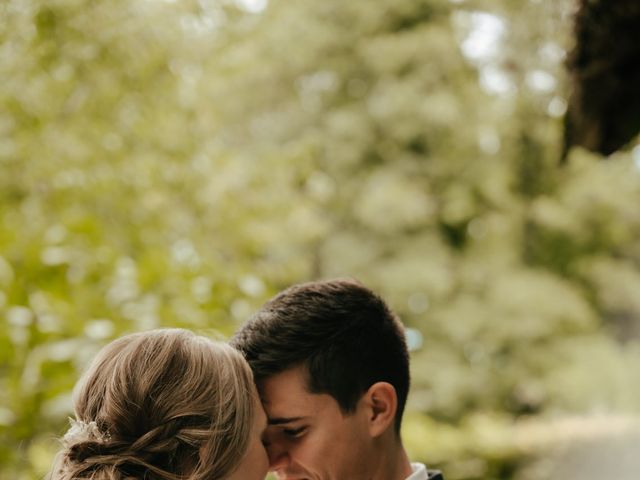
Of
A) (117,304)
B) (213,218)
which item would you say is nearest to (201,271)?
(117,304)

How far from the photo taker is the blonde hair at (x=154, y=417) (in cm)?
156

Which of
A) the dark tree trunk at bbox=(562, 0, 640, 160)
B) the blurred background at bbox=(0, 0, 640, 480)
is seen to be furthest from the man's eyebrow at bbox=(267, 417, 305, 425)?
the blurred background at bbox=(0, 0, 640, 480)

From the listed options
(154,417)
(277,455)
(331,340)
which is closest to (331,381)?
(331,340)

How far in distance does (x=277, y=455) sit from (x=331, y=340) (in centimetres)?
29

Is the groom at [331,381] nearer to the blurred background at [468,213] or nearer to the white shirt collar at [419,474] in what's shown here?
the white shirt collar at [419,474]

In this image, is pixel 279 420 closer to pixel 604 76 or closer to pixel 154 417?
pixel 154 417

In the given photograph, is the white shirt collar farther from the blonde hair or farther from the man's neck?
the blonde hair

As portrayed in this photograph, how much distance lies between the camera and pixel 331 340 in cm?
209

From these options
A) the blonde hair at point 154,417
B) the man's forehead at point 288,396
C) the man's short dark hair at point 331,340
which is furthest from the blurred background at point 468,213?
the blonde hair at point 154,417

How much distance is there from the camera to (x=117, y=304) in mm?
4184

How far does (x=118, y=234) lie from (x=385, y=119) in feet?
20.6

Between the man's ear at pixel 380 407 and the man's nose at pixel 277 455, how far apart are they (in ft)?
0.70

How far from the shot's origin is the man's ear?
2.07 m

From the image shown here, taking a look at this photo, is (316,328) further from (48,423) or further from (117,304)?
(117,304)
